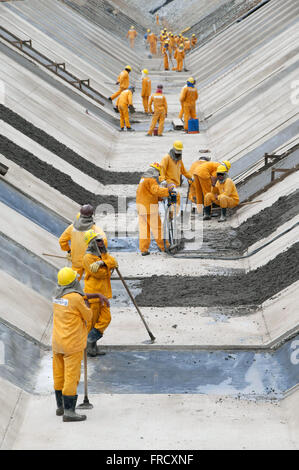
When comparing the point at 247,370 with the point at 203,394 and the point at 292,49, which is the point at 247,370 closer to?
the point at 203,394

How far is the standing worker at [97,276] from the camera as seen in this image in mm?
9055

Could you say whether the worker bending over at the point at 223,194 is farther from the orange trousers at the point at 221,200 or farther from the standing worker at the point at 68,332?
the standing worker at the point at 68,332

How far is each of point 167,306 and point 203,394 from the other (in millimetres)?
2734

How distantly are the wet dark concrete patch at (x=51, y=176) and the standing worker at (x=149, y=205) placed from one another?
2.56 metres

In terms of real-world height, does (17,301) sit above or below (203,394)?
above

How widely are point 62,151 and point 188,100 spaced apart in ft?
21.8

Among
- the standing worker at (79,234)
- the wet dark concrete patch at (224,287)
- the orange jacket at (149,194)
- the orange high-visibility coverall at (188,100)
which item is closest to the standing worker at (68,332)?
the standing worker at (79,234)

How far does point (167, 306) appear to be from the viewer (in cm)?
1114

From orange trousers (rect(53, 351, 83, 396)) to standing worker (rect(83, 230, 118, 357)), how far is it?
138cm

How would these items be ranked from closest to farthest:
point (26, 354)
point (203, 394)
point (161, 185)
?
1. point (203, 394)
2. point (26, 354)
3. point (161, 185)

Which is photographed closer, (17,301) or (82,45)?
(17,301)

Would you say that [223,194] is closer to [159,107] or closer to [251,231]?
[251,231]

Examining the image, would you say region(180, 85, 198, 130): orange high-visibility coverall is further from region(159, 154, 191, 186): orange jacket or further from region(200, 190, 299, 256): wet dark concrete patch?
region(200, 190, 299, 256): wet dark concrete patch
